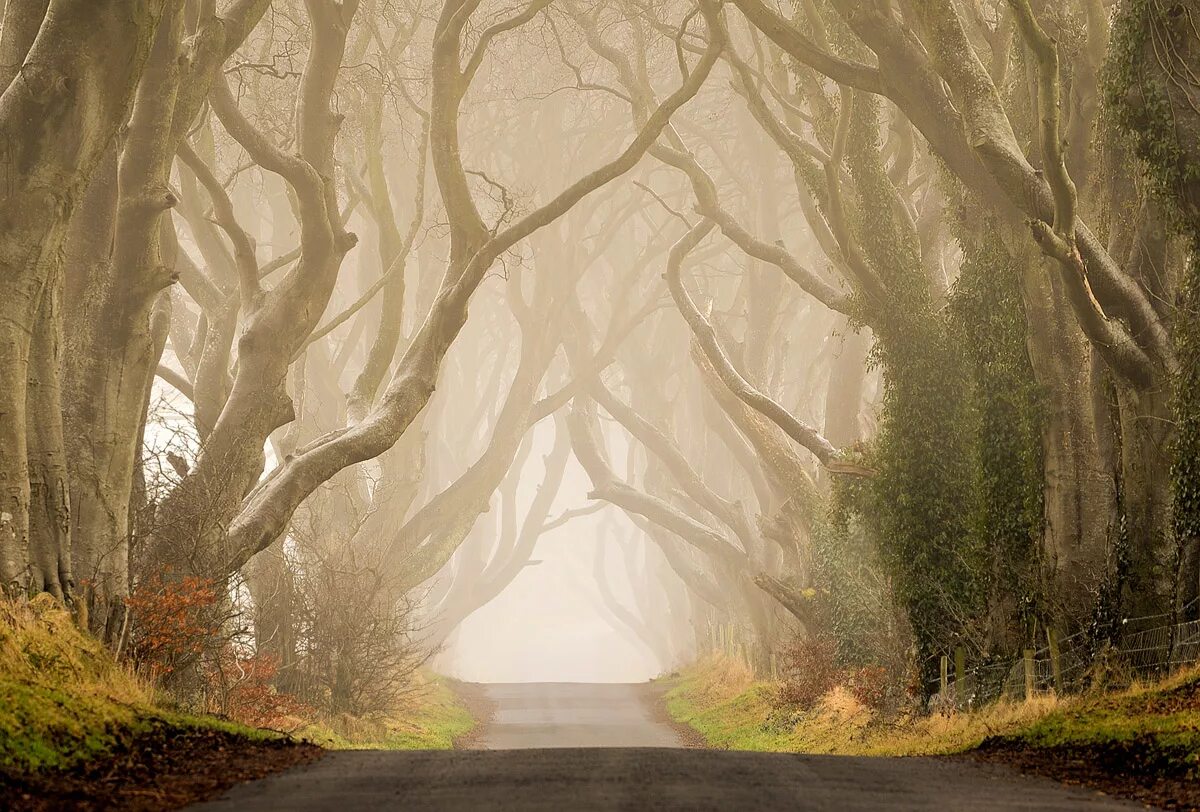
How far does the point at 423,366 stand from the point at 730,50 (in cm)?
633

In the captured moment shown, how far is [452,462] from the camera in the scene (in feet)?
128

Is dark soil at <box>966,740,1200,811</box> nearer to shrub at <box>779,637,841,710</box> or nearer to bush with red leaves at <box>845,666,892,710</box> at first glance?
bush with red leaves at <box>845,666,892,710</box>

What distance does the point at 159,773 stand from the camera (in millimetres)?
6906

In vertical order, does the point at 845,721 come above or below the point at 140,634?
below

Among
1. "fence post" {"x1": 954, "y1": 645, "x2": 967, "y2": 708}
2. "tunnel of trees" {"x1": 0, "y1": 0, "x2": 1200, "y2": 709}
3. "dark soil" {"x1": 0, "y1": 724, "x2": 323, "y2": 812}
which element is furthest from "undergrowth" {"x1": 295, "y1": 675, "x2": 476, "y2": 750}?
"fence post" {"x1": 954, "y1": 645, "x2": 967, "y2": 708}

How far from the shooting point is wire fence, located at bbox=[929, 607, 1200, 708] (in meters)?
11.2

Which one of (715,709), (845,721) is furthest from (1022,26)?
(715,709)

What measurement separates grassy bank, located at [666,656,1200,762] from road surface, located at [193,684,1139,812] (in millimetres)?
1068

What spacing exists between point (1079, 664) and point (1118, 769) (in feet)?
15.7

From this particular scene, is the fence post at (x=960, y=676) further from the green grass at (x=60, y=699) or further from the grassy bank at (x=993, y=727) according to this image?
the green grass at (x=60, y=699)


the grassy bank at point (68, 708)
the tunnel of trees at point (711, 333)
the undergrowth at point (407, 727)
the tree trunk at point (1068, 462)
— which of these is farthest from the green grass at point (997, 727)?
the grassy bank at point (68, 708)

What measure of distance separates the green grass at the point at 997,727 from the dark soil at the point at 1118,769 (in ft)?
0.07

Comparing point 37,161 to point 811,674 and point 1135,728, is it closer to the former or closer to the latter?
point 1135,728

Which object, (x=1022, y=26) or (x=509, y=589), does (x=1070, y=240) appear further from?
(x=509, y=589)
